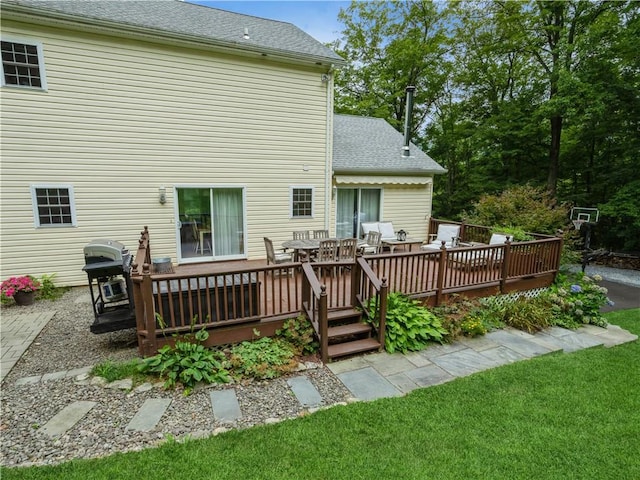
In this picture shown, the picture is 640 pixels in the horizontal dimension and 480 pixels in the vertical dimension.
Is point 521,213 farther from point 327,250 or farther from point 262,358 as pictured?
point 262,358

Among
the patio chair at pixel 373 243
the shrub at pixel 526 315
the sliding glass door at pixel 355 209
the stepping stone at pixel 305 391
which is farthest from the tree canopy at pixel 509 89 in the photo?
the stepping stone at pixel 305 391

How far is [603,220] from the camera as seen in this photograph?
13.0 metres

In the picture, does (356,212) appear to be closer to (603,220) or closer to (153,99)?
(153,99)

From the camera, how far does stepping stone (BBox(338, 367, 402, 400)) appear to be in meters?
3.55

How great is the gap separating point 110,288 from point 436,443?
4.74 m

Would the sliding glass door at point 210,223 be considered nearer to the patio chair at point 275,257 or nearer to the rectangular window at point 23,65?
the patio chair at point 275,257

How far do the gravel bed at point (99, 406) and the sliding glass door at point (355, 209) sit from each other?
6464 mm

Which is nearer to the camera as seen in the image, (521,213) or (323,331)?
(323,331)

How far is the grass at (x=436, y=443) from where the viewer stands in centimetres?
247

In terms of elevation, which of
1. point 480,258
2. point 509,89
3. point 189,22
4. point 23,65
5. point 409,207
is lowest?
point 480,258

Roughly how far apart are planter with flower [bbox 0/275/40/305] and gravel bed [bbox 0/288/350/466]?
2241 millimetres

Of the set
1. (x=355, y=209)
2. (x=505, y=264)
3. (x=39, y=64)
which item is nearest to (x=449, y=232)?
(x=355, y=209)

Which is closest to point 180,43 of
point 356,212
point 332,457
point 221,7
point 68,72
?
point 68,72

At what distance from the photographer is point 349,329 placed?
4652mm
